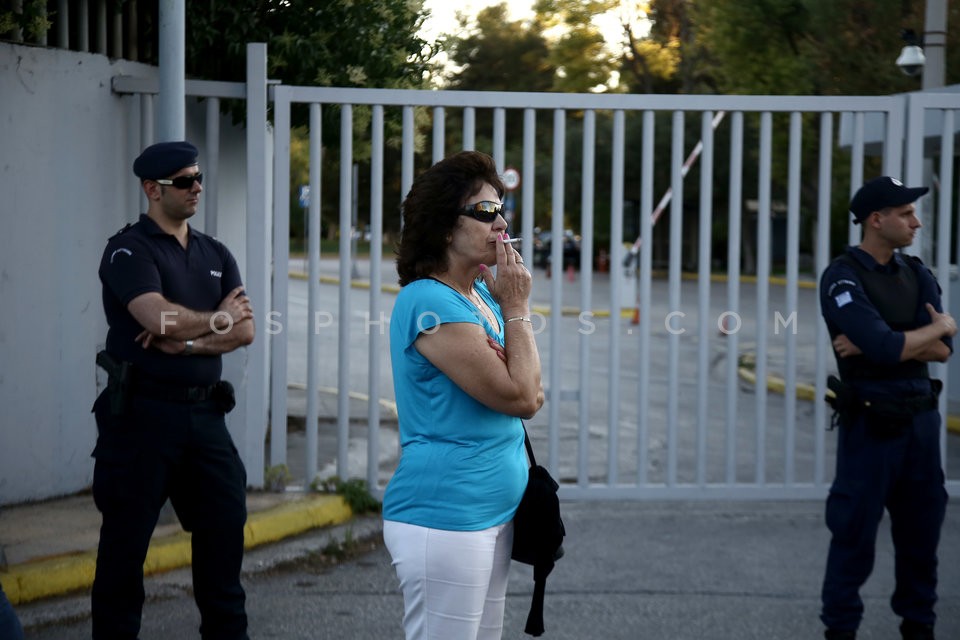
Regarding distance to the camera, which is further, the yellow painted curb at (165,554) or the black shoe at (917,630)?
the yellow painted curb at (165,554)

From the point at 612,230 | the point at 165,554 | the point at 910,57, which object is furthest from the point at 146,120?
the point at 910,57

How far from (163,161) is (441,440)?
194 centimetres

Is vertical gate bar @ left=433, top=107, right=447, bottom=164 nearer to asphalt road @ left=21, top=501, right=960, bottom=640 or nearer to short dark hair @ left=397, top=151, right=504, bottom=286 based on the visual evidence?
asphalt road @ left=21, top=501, right=960, bottom=640

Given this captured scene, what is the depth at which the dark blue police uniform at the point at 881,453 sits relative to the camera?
15.8 ft

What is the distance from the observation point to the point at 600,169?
151 feet

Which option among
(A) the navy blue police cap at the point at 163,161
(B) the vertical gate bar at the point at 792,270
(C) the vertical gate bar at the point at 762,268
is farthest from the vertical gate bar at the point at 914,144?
(A) the navy blue police cap at the point at 163,161

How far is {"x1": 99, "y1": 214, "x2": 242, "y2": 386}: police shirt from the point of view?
14.3 feet

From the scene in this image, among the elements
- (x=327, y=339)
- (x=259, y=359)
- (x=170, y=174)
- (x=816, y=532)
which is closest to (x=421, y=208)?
(x=170, y=174)

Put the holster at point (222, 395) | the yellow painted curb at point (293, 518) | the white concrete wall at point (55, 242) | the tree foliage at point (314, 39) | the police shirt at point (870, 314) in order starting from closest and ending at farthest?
1. the holster at point (222, 395)
2. the police shirt at point (870, 314)
3. the yellow painted curb at point (293, 518)
4. the white concrete wall at point (55, 242)
5. the tree foliage at point (314, 39)

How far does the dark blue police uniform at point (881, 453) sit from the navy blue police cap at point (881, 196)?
0.56 ft

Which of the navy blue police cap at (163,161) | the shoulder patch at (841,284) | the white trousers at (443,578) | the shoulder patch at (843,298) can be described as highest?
the navy blue police cap at (163,161)

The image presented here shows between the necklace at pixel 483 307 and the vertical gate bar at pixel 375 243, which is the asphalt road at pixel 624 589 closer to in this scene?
the vertical gate bar at pixel 375 243

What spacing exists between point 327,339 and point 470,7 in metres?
34.6

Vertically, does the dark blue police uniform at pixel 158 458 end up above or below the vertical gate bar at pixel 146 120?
below
